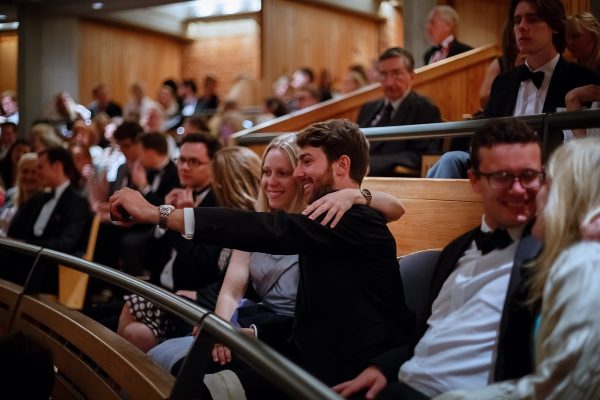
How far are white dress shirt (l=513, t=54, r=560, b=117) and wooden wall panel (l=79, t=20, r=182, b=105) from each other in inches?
462

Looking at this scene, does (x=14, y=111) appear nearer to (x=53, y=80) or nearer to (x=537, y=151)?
(x=53, y=80)

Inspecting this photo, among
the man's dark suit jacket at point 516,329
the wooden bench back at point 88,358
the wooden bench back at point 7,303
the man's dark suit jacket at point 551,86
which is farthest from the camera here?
the wooden bench back at point 7,303

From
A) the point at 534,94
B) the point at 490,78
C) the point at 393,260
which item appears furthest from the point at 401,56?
the point at 393,260

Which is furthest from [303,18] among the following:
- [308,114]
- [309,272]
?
[309,272]

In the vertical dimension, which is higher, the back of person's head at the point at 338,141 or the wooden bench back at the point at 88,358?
the back of person's head at the point at 338,141

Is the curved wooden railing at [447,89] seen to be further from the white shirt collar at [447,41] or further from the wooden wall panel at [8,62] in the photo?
the wooden wall panel at [8,62]

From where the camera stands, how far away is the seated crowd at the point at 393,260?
4.93 feet

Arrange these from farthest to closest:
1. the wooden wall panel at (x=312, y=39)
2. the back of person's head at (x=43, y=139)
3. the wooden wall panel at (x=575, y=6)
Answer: the wooden wall panel at (x=312, y=39)
the back of person's head at (x=43, y=139)
the wooden wall panel at (x=575, y=6)

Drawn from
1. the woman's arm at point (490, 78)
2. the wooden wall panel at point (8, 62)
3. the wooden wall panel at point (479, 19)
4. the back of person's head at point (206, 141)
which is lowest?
the back of person's head at point (206, 141)

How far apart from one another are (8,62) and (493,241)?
14.3 meters

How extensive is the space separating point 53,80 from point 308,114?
7.85m

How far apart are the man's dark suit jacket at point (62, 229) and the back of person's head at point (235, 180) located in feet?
6.65

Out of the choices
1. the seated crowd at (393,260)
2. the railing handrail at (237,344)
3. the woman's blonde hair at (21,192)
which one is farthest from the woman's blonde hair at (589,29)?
the woman's blonde hair at (21,192)

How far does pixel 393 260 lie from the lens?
2244mm
